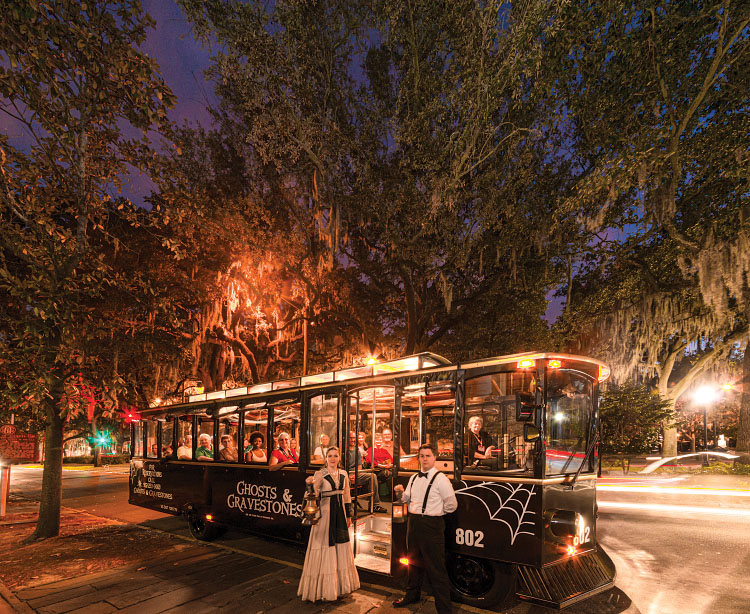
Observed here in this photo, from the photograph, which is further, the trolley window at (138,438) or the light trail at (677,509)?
the trolley window at (138,438)

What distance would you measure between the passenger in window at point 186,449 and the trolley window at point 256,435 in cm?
234

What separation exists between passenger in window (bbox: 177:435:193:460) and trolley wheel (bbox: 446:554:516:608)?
7195 mm

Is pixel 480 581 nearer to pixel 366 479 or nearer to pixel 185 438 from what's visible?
pixel 366 479

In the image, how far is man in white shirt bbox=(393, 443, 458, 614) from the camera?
5.32m

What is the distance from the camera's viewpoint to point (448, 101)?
1336 cm

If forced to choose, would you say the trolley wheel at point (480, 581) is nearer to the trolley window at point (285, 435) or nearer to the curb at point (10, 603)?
the trolley window at point (285, 435)

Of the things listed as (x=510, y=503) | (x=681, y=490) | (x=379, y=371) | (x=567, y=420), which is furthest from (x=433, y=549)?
(x=681, y=490)

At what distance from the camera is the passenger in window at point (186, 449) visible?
10863 mm

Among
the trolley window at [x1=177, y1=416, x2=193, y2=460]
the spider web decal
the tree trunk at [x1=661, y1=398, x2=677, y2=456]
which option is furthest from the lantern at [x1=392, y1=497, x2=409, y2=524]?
the tree trunk at [x1=661, y1=398, x2=677, y2=456]

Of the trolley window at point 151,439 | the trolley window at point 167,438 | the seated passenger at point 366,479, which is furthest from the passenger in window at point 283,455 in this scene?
the trolley window at point 151,439

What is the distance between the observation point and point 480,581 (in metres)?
5.89

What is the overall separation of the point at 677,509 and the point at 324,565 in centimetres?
1131

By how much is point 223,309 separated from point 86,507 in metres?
9.09

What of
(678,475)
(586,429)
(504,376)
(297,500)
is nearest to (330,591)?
(297,500)
